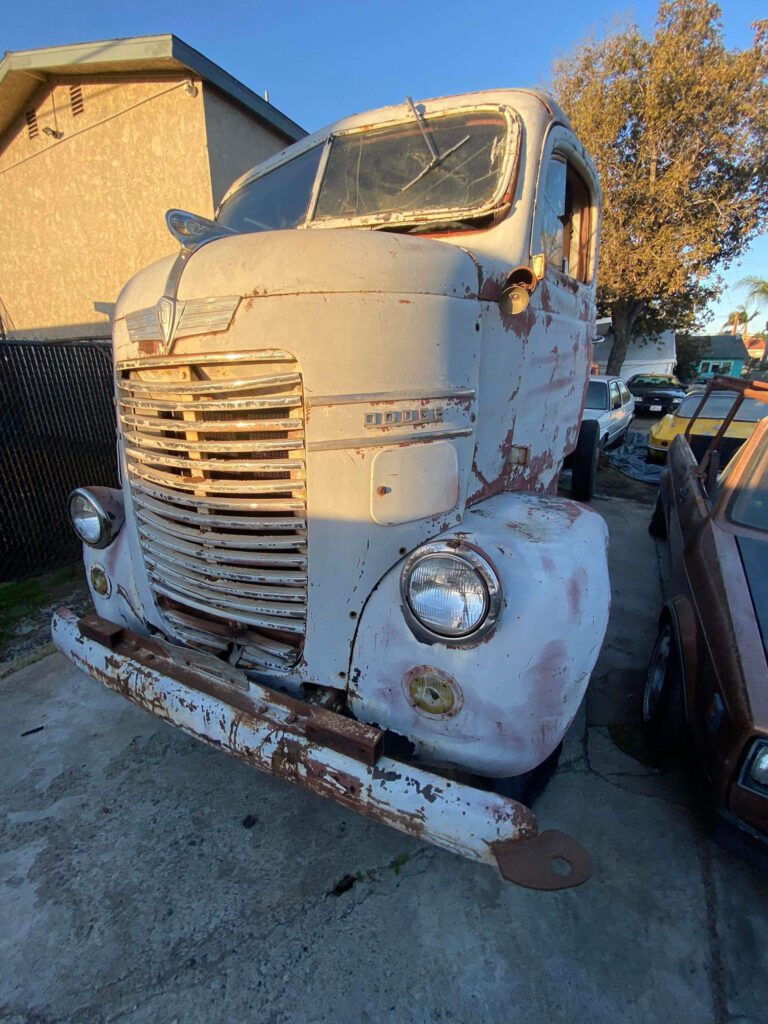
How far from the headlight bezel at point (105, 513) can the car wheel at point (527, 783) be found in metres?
2.02

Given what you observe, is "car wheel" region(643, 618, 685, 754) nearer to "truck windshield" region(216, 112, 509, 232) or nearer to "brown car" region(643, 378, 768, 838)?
"brown car" region(643, 378, 768, 838)

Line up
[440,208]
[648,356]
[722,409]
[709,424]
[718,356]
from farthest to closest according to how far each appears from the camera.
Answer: [718,356] < [648,356] < [722,409] < [709,424] < [440,208]

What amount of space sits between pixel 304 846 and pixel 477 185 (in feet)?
9.98

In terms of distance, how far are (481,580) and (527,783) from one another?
3.18ft

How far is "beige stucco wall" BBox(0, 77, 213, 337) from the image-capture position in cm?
807

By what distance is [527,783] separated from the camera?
6.56ft

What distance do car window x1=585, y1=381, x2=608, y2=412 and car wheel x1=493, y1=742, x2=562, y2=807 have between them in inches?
337

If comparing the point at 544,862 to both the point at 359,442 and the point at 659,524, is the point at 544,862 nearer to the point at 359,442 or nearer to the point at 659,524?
the point at 359,442

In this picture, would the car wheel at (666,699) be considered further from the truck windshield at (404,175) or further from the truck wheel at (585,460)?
the truck wheel at (585,460)

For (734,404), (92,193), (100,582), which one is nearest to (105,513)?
(100,582)

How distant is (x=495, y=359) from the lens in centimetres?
219

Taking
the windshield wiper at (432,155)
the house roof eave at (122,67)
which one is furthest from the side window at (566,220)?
the house roof eave at (122,67)

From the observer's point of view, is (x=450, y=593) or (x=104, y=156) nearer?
(x=450, y=593)

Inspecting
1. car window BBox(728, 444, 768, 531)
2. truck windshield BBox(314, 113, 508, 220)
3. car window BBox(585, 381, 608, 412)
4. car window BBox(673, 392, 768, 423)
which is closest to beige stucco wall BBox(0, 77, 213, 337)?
truck windshield BBox(314, 113, 508, 220)
